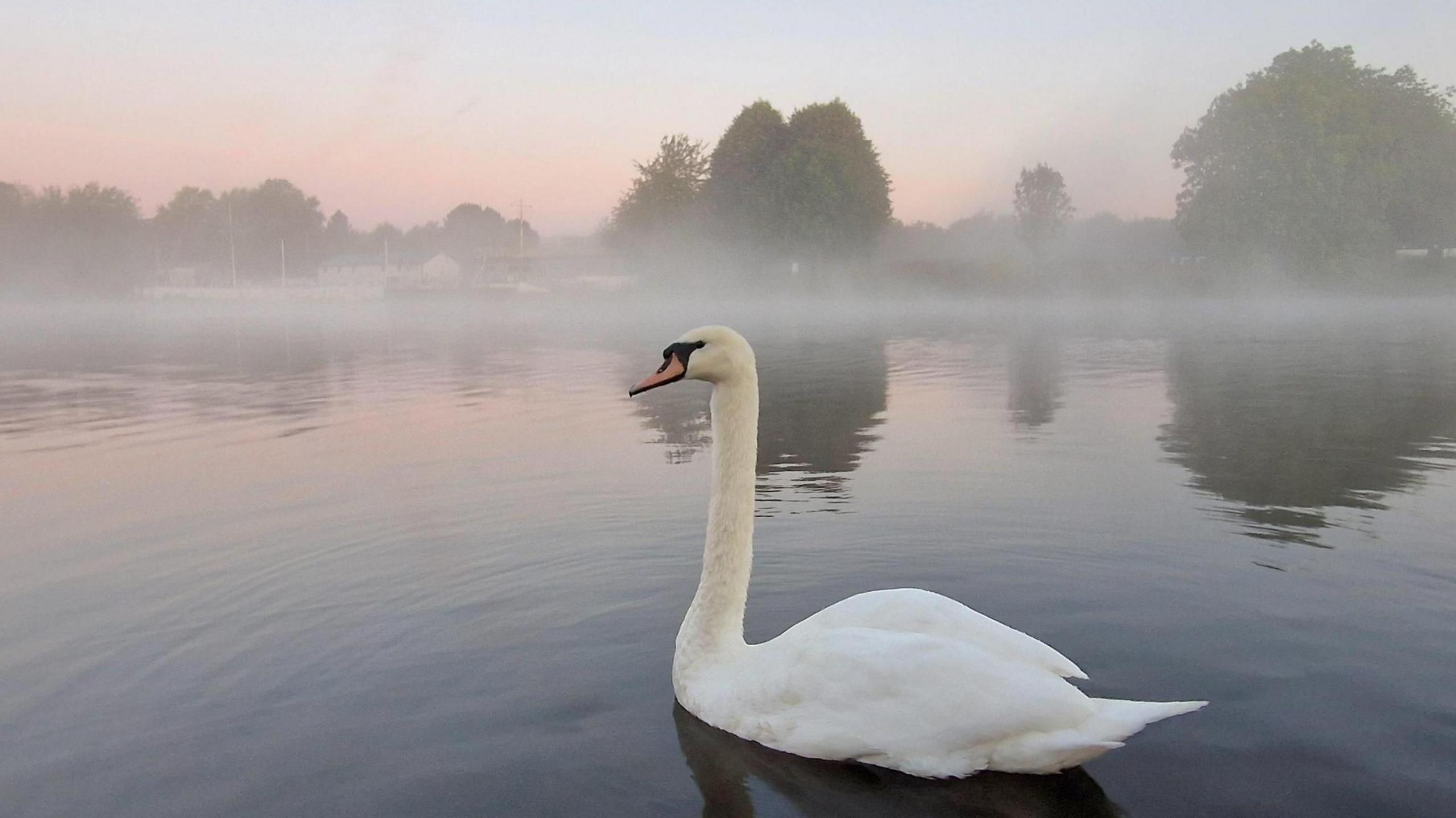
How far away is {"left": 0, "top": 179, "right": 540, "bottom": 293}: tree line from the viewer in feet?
384

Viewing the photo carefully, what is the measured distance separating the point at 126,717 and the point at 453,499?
4500 mm

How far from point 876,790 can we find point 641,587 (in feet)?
9.08

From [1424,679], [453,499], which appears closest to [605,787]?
[1424,679]

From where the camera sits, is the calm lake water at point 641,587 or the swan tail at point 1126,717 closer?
the swan tail at point 1126,717

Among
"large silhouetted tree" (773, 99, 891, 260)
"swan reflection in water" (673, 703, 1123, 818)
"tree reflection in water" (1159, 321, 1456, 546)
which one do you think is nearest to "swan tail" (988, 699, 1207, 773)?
"swan reflection in water" (673, 703, 1123, 818)

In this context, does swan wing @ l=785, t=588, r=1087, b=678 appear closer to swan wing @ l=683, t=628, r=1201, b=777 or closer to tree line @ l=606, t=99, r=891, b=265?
swan wing @ l=683, t=628, r=1201, b=777

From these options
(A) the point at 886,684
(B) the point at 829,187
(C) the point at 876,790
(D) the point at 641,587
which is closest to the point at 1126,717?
(A) the point at 886,684

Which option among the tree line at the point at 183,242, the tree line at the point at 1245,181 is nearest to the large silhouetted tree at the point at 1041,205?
the tree line at the point at 1245,181

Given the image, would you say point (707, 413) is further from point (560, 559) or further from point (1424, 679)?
point (1424, 679)

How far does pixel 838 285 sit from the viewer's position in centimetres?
7619

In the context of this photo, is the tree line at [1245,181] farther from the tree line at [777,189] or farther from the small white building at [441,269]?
the small white building at [441,269]

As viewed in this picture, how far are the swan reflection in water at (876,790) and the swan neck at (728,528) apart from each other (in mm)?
561

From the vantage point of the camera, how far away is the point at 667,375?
4352 millimetres

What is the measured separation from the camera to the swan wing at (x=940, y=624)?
388 centimetres
